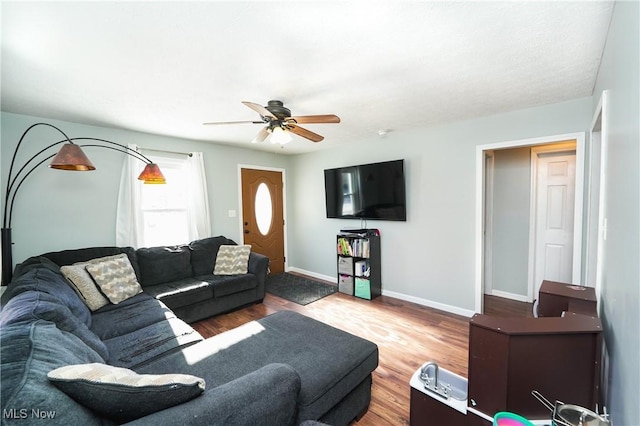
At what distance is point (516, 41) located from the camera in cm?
164

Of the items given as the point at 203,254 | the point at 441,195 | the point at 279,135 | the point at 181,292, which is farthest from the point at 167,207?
the point at 441,195

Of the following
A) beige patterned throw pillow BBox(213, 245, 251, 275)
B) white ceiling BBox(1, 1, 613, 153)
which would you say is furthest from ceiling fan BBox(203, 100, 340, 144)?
beige patterned throw pillow BBox(213, 245, 251, 275)

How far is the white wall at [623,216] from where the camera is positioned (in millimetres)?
1012

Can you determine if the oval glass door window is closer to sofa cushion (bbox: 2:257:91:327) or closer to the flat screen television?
the flat screen television

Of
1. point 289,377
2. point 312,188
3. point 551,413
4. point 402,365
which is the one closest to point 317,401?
point 289,377

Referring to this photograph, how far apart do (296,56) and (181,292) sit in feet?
8.77

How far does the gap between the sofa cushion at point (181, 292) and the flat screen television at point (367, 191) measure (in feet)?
7.76

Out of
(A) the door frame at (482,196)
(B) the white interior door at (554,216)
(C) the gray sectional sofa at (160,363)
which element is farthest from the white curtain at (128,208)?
(B) the white interior door at (554,216)

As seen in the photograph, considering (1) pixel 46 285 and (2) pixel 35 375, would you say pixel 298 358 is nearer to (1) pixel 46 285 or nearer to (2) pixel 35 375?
(2) pixel 35 375

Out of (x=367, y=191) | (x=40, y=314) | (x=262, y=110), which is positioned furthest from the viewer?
(x=367, y=191)

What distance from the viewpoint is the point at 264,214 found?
5.08 meters

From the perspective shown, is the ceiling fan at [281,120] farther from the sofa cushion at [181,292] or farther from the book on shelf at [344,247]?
the book on shelf at [344,247]

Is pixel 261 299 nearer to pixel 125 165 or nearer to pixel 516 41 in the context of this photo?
pixel 125 165

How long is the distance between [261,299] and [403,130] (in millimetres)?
3141
